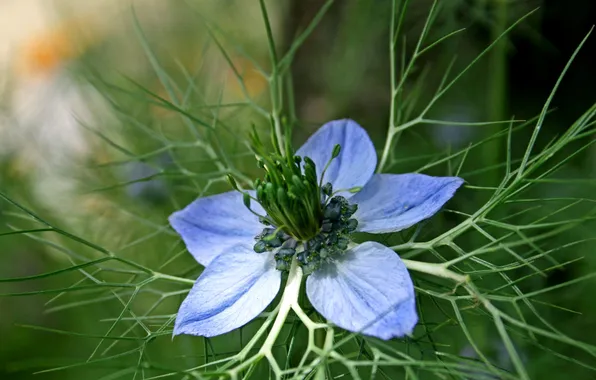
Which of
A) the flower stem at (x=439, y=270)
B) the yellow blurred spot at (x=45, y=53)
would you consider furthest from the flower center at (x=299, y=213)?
the yellow blurred spot at (x=45, y=53)

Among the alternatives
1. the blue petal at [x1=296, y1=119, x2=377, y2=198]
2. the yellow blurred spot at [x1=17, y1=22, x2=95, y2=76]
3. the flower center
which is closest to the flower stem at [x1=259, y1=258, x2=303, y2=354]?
the flower center

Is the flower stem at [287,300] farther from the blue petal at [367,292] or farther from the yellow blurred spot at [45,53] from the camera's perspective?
the yellow blurred spot at [45,53]

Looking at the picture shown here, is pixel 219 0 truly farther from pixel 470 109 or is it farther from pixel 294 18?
pixel 470 109

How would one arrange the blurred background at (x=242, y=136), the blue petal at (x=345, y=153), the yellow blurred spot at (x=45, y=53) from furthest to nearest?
1. the yellow blurred spot at (x=45, y=53)
2. the blurred background at (x=242, y=136)
3. the blue petal at (x=345, y=153)

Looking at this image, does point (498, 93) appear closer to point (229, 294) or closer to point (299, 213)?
point (299, 213)

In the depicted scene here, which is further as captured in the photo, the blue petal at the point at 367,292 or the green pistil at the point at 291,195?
the green pistil at the point at 291,195
